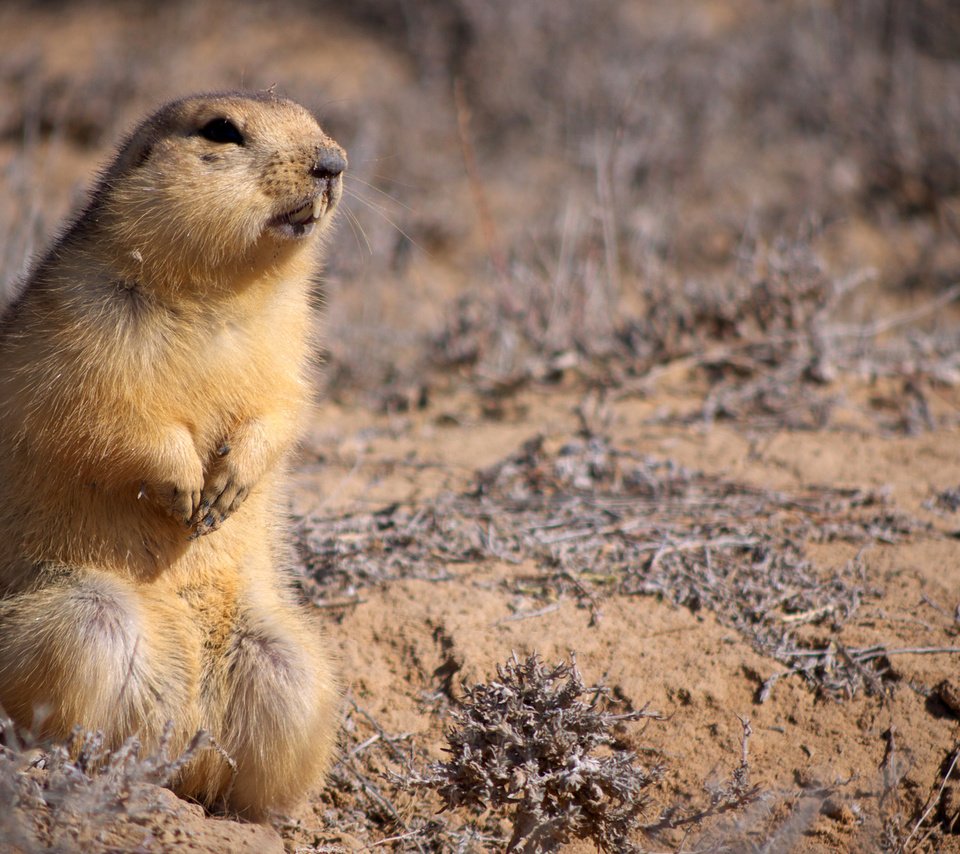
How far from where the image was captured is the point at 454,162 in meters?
10.2

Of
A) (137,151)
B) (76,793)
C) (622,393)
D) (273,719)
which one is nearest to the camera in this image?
(76,793)

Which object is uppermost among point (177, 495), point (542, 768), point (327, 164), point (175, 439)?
point (327, 164)

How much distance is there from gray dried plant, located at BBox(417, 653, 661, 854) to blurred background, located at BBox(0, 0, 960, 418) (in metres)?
3.29

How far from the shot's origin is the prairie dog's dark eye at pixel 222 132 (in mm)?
3551

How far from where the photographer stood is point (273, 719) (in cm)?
342

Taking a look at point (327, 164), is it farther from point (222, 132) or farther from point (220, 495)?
point (220, 495)

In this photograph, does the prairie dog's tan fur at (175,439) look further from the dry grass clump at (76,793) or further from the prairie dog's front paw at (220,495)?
the dry grass clump at (76,793)

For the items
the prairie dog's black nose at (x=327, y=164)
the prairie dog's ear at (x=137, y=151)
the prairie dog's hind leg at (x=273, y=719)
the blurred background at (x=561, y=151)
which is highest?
the prairie dog's black nose at (x=327, y=164)

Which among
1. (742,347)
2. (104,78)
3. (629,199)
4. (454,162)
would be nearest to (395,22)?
(454,162)

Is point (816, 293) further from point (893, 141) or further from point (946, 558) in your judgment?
point (893, 141)

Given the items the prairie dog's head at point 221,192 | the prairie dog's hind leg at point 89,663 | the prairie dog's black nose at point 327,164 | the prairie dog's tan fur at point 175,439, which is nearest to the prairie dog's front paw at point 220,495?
the prairie dog's tan fur at point 175,439

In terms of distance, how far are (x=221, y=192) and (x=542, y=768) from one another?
2.06 m

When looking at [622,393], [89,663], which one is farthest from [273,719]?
[622,393]

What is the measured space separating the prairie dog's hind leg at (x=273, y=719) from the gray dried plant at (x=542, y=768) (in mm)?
431
